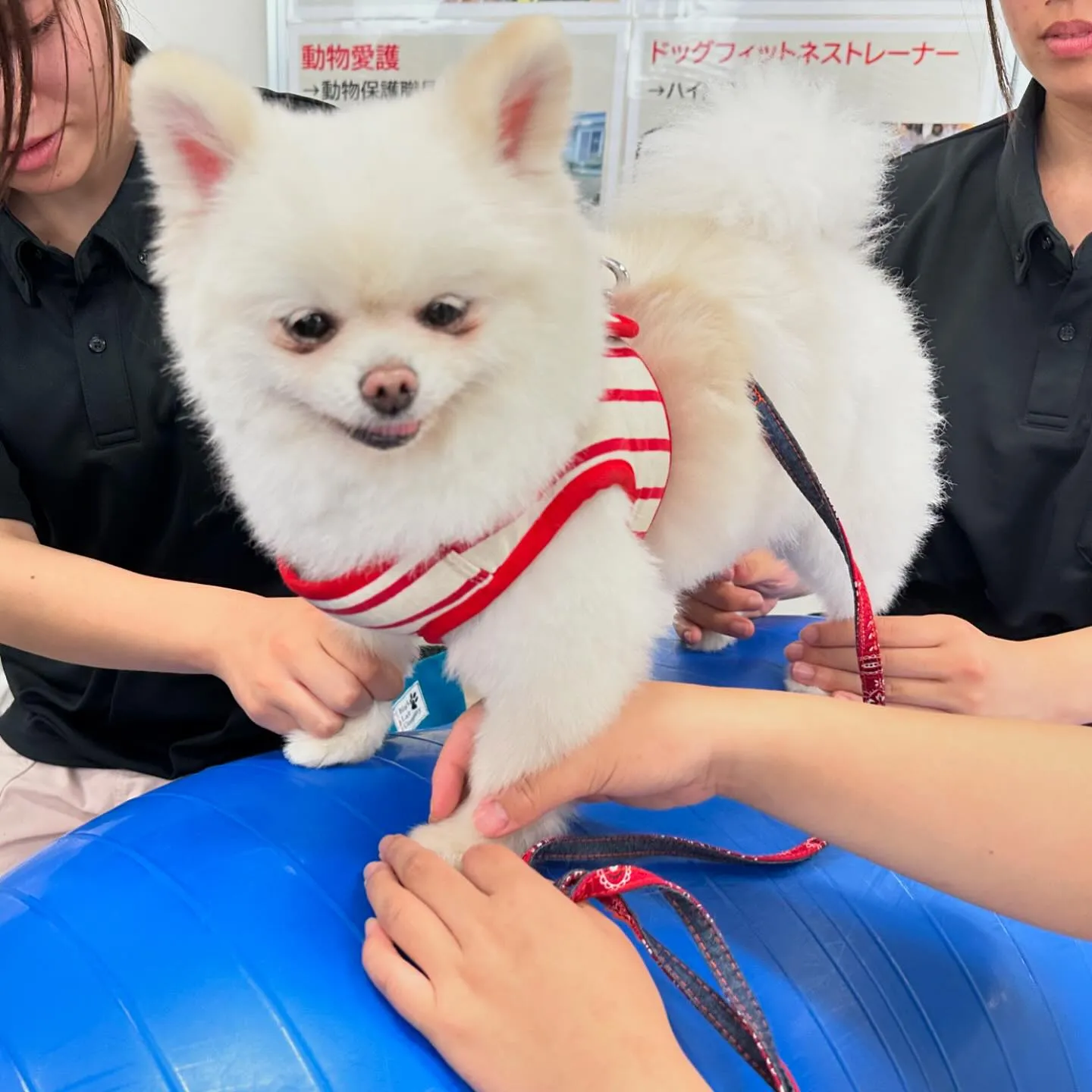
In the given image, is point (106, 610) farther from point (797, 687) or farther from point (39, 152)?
point (797, 687)

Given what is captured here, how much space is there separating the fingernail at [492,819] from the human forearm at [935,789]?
174mm

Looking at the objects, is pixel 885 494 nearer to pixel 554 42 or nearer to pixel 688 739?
pixel 688 739

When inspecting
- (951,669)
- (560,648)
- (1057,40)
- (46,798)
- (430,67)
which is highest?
(430,67)

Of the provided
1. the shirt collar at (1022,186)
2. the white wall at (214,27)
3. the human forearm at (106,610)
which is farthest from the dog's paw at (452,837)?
the white wall at (214,27)

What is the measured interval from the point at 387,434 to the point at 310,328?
0.27 ft

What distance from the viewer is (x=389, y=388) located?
53 cm

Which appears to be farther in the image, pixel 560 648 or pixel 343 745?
pixel 343 745

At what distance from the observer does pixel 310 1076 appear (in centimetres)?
54

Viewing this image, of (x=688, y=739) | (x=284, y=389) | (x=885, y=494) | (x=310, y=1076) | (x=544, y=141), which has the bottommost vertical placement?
(x=310, y=1076)

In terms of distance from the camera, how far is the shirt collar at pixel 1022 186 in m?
1.09

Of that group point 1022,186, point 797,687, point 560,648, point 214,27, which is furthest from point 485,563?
point 214,27

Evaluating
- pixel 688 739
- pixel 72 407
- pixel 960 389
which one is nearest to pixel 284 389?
pixel 688 739

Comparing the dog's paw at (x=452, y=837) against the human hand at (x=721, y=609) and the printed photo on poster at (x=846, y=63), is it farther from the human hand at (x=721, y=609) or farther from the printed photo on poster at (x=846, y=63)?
the printed photo on poster at (x=846, y=63)

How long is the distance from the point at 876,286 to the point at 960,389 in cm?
27
